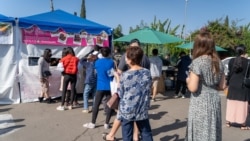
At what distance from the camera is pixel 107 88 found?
→ 220 inches

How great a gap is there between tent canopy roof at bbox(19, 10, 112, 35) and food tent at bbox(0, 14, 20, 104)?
0.38 m

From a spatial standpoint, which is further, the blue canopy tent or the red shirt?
the blue canopy tent

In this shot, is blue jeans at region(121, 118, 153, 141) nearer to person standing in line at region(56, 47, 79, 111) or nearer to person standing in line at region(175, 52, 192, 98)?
person standing in line at region(56, 47, 79, 111)

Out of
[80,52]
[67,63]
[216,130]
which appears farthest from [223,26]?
[216,130]

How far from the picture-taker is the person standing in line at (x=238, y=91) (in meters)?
5.97

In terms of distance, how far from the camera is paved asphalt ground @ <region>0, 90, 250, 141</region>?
5.51 m

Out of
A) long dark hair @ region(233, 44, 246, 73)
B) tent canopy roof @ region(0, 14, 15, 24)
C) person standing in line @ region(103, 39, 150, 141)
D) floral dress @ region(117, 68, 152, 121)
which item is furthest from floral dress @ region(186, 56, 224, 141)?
tent canopy roof @ region(0, 14, 15, 24)

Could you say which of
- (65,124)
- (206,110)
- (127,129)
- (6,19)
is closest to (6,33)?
(6,19)

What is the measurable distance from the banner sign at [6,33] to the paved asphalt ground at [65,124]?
6.11 feet

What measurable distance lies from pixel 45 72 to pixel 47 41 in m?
1.10

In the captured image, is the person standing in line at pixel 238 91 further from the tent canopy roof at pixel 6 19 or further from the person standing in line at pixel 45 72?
the tent canopy roof at pixel 6 19

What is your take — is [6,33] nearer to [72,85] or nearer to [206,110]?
[72,85]

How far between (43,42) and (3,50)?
117 cm

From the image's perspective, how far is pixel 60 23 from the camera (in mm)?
8984
